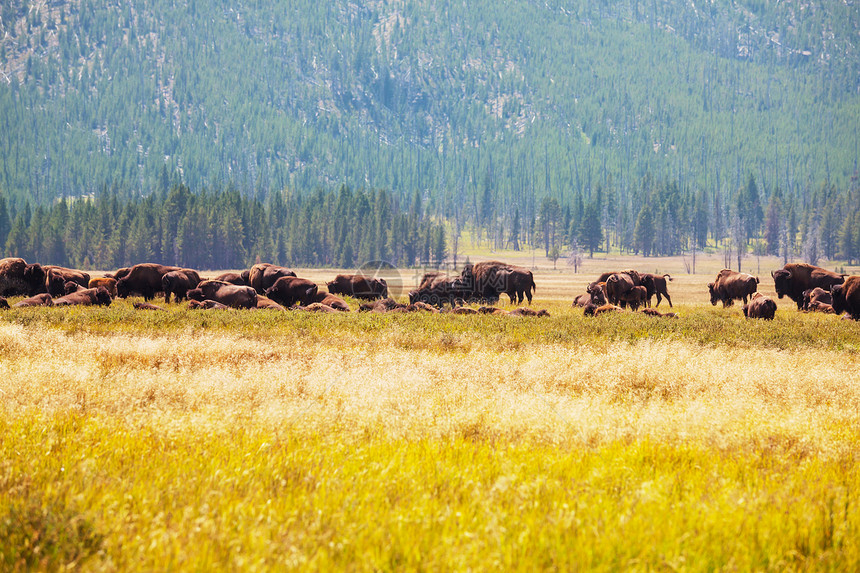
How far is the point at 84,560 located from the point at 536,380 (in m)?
8.61

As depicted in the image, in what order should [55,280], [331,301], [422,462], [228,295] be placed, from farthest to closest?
[55,280] < [331,301] < [228,295] < [422,462]

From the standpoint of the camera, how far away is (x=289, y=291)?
30531 millimetres

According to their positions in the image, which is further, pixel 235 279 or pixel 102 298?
pixel 235 279

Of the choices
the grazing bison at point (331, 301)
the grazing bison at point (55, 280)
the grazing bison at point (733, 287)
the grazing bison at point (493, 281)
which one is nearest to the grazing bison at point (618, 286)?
the grazing bison at point (493, 281)

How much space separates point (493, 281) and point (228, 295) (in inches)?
633

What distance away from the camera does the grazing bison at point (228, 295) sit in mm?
26875

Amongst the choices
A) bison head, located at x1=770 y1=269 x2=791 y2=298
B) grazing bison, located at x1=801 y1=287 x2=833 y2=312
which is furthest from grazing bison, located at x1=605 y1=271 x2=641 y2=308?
grazing bison, located at x1=801 y1=287 x2=833 y2=312

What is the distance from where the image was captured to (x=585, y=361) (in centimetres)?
1290

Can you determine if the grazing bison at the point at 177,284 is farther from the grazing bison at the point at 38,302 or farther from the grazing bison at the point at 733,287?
the grazing bison at the point at 733,287

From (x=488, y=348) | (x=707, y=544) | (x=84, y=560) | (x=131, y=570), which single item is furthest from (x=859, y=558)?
(x=488, y=348)

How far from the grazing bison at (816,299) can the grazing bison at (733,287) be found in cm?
283

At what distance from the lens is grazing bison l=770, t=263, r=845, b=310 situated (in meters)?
34.6

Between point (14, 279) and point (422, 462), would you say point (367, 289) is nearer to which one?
point (14, 279)

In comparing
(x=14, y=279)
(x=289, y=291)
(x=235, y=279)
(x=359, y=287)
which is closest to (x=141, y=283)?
(x=235, y=279)
